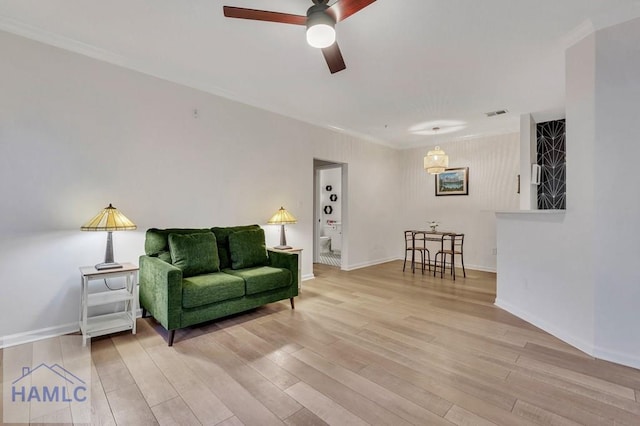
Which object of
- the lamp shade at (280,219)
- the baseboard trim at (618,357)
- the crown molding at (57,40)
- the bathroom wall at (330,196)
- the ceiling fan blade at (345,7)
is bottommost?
the baseboard trim at (618,357)

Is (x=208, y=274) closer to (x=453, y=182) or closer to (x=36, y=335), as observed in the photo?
(x=36, y=335)

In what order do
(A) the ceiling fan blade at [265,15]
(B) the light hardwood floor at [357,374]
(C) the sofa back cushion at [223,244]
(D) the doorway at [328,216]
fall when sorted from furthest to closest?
1. (D) the doorway at [328,216]
2. (C) the sofa back cushion at [223,244]
3. (A) the ceiling fan blade at [265,15]
4. (B) the light hardwood floor at [357,374]

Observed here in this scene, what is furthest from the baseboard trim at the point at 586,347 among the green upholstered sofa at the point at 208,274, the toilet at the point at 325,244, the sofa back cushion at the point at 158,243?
the toilet at the point at 325,244

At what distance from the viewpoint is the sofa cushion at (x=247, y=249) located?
11.3 ft

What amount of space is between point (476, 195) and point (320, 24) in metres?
5.18

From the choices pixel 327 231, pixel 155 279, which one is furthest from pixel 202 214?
pixel 327 231

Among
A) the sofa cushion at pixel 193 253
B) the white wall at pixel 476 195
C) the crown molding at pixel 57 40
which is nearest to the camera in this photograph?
the crown molding at pixel 57 40

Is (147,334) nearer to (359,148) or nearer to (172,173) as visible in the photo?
(172,173)

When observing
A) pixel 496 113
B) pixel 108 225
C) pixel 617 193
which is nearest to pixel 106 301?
pixel 108 225

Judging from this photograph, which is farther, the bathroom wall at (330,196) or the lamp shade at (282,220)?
the bathroom wall at (330,196)

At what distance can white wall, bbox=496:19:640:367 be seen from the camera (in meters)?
2.31

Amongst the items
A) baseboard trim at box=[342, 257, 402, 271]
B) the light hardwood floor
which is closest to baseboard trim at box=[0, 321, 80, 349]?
the light hardwood floor

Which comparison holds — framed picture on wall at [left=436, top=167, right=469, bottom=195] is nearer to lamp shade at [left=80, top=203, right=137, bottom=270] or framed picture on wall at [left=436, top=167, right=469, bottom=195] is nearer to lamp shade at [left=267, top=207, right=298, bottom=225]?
lamp shade at [left=267, top=207, right=298, bottom=225]

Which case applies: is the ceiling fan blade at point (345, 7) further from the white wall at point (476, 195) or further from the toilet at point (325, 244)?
the toilet at point (325, 244)
